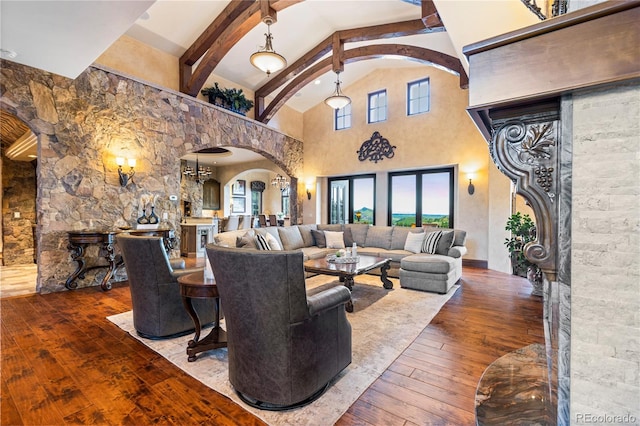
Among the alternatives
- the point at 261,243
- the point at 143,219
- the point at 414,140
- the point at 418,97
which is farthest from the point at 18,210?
the point at 418,97

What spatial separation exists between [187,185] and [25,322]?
738cm

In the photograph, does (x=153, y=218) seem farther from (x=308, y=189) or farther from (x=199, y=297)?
(x=308, y=189)

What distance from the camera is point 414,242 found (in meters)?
5.16

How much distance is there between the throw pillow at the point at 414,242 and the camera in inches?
201

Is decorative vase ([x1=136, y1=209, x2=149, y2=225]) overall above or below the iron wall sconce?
below

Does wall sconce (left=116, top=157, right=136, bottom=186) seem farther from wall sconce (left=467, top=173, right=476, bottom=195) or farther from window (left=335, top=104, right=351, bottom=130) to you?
wall sconce (left=467, top=173, right=476, bottom=195)

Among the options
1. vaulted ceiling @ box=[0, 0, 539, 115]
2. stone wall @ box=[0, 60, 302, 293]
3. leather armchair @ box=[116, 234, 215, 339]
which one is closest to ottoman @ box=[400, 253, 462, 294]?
vaulted ceiling @ box=[0, 0, 539, 115]

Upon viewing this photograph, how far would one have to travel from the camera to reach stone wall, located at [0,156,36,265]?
597 cm

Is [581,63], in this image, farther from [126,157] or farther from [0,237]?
[0,237]

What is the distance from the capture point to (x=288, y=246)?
5.43m

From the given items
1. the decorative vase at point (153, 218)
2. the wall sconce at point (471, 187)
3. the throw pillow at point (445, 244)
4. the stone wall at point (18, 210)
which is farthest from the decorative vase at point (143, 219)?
the wall sconce at point (471, 187)

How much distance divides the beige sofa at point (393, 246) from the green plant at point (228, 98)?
3.17m

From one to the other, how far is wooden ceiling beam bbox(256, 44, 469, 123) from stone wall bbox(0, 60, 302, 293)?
2509mm

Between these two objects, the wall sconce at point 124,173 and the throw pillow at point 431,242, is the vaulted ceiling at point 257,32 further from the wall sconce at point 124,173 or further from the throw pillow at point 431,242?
the throw pillow at point 431,242
